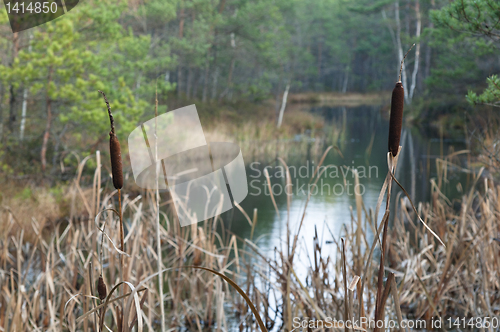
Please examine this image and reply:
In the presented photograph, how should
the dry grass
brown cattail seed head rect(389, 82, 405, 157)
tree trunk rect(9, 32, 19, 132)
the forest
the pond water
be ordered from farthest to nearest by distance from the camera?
the dry grass
tree trunk rect(9, 32, 19, 132)
the pond water
the forest
brown cattail seed head rect(389, 82, 405, 157)

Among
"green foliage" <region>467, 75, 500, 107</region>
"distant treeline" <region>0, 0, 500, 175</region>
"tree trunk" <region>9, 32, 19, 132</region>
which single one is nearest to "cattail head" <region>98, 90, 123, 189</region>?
"distant treeline" <region>0, 0, 500, 175</region>

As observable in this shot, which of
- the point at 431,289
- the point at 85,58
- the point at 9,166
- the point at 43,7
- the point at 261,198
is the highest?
the point at 43,7

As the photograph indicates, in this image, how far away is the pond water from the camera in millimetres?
5059

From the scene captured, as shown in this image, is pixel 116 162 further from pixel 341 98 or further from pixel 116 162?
pixel 341 98

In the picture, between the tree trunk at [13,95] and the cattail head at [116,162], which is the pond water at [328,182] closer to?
the cattail head at [116,162]

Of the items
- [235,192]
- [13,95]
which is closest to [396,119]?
[235,192]

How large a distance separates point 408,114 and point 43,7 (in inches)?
519

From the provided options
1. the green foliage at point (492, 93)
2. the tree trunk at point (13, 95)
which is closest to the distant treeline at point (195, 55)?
the tree trunk at point (13, 95)

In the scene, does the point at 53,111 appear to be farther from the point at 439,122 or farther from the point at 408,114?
the point at 408,114

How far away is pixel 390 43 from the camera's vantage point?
89.1 feet

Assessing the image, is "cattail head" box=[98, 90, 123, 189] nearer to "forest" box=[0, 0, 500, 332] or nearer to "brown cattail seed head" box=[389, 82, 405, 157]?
"forest" box=[0, 0, 500, 332]

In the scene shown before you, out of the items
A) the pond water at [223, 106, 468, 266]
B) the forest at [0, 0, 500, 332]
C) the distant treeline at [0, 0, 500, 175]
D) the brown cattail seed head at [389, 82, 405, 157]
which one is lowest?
the pond water at [223, 106, 468, 266]

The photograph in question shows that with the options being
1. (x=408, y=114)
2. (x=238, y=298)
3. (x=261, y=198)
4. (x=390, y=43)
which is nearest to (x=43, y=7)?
(x=261, y=198)

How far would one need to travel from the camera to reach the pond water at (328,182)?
5.06 metres
